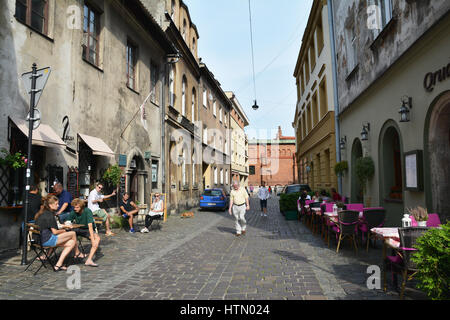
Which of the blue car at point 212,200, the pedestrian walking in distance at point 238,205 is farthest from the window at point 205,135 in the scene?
the pedestrian walking in distance at point 238,205

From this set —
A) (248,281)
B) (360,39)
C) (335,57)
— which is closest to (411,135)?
(360,39)

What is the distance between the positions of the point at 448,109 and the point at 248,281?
5344mm

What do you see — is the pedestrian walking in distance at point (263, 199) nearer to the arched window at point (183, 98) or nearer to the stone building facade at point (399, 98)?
the stone building facade at point (399, 98)

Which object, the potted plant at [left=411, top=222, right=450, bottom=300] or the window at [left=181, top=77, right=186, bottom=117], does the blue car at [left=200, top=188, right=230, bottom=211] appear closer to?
the window at [left=181, top=77, right=186, bottom=117]

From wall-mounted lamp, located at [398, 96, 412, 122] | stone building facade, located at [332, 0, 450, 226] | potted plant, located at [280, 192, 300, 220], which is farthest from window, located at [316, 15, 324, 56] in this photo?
wall-mounted lamp, located at [398, 96, 412, 122]

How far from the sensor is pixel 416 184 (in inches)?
295

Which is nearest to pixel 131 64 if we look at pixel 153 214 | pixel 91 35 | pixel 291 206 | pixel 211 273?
pixel 91 35

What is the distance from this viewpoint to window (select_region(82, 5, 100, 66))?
396 inches

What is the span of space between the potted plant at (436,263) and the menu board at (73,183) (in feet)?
27.6

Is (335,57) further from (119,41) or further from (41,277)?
(41,277)

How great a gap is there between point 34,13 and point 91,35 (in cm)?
251

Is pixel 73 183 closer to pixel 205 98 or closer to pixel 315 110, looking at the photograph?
pixel 315 110

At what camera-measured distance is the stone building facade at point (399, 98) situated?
6762 millimetres

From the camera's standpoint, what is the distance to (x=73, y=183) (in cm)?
906
